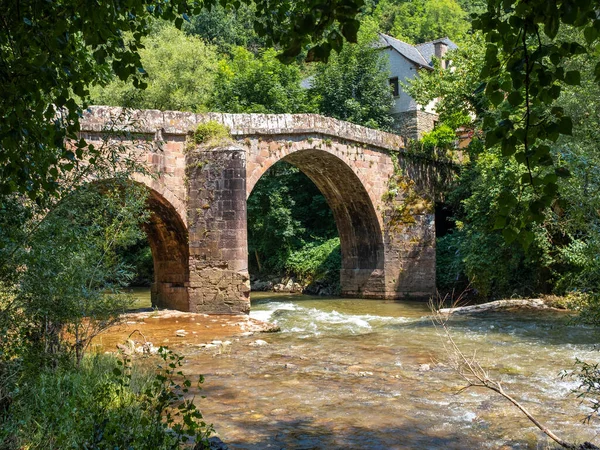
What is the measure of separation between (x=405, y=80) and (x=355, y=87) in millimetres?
5309

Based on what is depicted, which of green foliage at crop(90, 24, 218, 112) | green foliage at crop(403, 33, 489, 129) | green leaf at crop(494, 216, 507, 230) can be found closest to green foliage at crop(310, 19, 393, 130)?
green foliage at crop(90, 24, 218, 112)

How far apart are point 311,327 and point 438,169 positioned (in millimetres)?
8993

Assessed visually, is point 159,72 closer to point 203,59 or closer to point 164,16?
point 203,59

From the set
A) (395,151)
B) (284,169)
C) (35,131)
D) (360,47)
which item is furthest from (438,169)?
(35,131)

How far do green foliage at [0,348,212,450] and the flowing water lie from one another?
107cm

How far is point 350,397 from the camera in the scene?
23.3 feet

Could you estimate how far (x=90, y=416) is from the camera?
13.7 feet

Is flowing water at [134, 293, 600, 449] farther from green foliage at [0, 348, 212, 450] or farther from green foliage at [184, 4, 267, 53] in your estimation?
green foliage at [184, 4, 267, 53]

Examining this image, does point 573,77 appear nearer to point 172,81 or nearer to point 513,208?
point 513,208

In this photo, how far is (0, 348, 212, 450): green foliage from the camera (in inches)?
147

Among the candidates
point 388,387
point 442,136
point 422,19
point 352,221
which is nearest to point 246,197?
point 352,221

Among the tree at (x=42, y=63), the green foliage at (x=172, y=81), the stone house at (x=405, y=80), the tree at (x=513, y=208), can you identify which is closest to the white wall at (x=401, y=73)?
the stone house at (x=405, y=80)

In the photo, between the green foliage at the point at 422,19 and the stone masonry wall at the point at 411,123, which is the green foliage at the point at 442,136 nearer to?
the stone masonry wall at the point at 411,123

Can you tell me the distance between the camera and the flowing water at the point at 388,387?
5.73m
